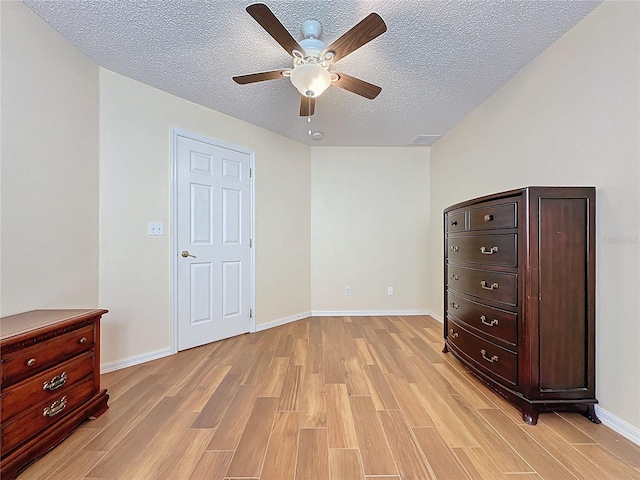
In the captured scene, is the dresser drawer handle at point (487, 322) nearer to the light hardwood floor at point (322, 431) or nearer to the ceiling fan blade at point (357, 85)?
the light hardwood floor at point (322, 431)

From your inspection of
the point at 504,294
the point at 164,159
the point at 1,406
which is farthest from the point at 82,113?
the point at 504,294

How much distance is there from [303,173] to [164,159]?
1.88 meters

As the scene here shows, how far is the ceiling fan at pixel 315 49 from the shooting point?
5.16 feet

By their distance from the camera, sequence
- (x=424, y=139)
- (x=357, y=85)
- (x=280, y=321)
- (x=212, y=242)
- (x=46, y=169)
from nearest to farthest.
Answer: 1. (x=46, y=169)
2. (x=357, y=85)
3. (x=212, y=242)
4. (x=280, y=321)
5. (x=424, y=139)

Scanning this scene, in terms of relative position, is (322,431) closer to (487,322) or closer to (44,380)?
(487,322)

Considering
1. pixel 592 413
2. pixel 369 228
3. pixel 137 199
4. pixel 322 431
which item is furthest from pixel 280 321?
pixel 592 413

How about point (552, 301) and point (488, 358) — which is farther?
point (488, 358)

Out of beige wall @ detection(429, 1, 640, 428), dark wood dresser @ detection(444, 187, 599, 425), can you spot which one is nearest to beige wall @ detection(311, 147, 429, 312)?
beige wall @ detection(429, 1, 640, 428)

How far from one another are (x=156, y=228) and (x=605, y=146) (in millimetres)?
3290

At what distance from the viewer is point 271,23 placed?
5.17ft

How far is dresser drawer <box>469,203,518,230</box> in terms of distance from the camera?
5.93 ft

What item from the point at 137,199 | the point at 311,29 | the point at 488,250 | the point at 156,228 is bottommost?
the point at 488,250

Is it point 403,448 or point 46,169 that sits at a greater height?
point 46,169

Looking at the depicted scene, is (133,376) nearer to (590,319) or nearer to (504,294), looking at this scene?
(504,294)
